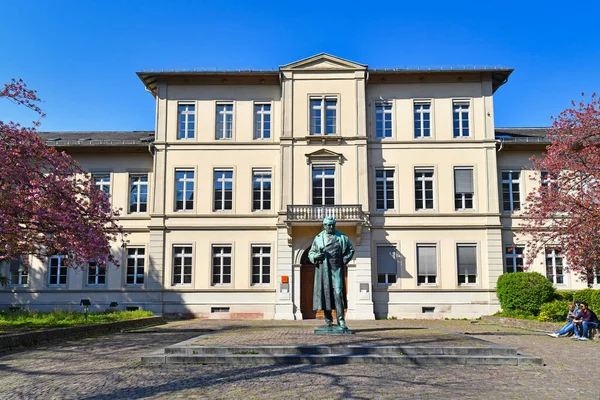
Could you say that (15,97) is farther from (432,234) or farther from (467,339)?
(432,234)

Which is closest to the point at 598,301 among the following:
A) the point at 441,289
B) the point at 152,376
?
the point at 441,289

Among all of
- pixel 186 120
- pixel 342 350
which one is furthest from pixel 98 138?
pixel 342 350

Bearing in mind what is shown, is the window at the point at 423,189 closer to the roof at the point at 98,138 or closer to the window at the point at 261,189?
the window at the point at 261,189

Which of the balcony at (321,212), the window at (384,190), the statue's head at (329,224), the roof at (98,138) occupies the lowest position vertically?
the statue's head at (329,224)

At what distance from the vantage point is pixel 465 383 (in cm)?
816

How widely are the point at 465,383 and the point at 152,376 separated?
4531 millimetres

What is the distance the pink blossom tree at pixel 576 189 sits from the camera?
17.4 meters

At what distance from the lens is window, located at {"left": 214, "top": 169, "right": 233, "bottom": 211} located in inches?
1087

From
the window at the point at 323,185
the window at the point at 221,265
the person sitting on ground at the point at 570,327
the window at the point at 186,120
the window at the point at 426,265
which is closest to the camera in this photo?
the person sitting on ground at the point at 570,327

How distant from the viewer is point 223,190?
2772 centimetres

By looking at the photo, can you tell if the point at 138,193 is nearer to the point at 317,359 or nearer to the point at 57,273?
the point at 57,273

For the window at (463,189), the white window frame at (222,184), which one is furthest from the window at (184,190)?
the window at (463,189)

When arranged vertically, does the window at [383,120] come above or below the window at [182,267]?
above

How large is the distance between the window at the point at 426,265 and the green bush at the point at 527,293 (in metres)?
3.46
